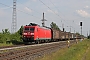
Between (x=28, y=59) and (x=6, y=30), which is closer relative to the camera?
(x=28, y=59)

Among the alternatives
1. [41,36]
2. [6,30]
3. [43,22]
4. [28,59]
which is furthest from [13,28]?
[28,59]

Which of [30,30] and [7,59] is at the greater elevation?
[30,30]

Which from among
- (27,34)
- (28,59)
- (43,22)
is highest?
(43,22)

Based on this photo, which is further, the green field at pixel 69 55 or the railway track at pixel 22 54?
the green field at pixel 69 55

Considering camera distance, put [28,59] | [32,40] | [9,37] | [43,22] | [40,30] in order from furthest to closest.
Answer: [43,22] → [9,37] → [40,30] → [32,40] → [28,59]

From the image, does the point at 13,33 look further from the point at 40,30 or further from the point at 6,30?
the point at 40,30

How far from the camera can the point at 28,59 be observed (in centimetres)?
1975

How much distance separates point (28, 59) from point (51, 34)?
4282 centimetres

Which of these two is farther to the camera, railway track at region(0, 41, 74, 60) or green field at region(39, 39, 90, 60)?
green field at region(39, 39, 90, 60)

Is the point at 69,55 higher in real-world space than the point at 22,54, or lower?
lower

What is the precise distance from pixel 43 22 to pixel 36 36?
28.4 meters

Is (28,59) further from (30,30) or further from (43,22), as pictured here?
(43,22)

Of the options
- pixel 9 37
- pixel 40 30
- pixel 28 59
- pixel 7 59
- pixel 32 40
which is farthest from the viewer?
pixel 9 37

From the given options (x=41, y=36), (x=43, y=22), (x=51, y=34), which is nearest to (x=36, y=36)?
(x=41, y=36)
